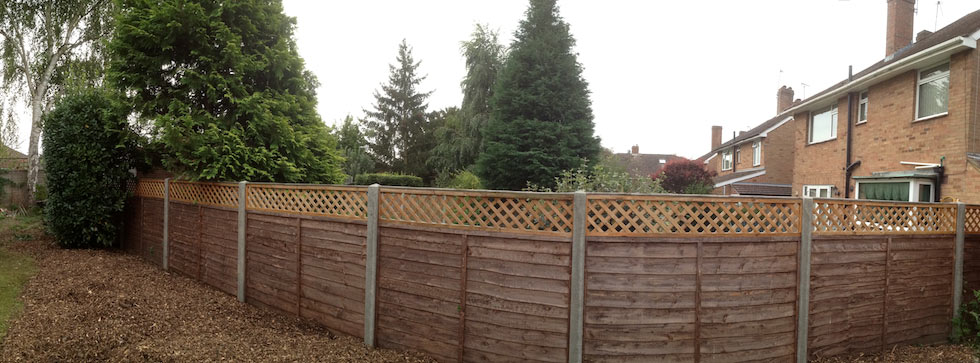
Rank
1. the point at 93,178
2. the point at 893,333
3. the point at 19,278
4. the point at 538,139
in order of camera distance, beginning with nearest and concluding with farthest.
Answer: the point at 893,333, the point at 19,278, the point at 93,178, the point at 538,139

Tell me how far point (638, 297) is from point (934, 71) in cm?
972

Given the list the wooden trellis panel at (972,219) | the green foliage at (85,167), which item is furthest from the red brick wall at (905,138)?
the green foliage at (85,167)

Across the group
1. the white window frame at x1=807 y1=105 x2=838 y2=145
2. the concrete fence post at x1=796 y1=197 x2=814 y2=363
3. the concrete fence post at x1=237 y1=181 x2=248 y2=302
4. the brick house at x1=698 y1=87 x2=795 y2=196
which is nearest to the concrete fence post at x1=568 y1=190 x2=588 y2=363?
the concrete fence post at x1=796 y1=197 x2=814 y2=363

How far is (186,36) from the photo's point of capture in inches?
291

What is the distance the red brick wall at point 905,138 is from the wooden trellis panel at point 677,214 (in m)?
6.66

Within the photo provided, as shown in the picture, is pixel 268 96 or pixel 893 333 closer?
pixel 893 333

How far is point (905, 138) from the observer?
9164 millimetres

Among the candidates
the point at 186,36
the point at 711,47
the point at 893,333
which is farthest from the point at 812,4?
the point at 186,36

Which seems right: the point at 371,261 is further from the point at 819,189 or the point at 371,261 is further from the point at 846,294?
the point at 819,189

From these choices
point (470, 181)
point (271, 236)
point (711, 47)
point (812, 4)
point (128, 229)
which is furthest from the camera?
point (470, 181)

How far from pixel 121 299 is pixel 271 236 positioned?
2.24 m

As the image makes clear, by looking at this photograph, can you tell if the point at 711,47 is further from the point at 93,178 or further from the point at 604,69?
the point at 93,178

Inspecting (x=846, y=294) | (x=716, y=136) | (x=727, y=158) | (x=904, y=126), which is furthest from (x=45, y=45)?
(x=716, y=136)

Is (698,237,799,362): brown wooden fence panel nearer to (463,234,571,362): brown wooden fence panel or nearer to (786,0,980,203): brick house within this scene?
(463,234,571,362): brown wooden fence panel
